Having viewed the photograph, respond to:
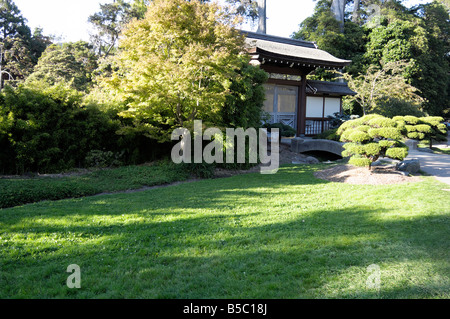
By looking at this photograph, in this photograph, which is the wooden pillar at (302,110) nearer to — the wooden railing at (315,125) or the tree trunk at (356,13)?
the wooden railing at (315,125)

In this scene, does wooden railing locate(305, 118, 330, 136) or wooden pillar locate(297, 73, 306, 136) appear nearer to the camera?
wooden pillar locate(297, 73, 306, 136)

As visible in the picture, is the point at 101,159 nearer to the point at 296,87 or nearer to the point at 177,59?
the point at 177,59

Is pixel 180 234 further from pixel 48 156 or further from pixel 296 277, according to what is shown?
pixel 48 156

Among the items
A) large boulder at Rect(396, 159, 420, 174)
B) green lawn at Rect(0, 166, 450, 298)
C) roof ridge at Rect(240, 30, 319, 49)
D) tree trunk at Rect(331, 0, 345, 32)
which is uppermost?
tree trunk at Rect(331, 0, 345, 32)

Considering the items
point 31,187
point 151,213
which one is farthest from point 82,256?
point 31,187

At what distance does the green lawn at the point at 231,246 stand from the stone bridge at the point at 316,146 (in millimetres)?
7357

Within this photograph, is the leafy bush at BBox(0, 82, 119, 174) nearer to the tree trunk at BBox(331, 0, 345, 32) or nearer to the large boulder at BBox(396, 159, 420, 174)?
the large boulder at BBox(396, 159, 420, 174)

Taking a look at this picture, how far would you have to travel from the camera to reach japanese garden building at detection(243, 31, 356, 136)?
1733 cm

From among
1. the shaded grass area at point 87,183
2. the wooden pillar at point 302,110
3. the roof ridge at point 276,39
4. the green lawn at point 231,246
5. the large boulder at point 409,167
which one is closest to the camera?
the green lawn at point 231,246

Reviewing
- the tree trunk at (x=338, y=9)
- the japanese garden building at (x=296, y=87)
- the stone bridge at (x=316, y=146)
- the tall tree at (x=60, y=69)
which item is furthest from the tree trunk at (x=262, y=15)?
the stone bridge at (x=316, y=146)

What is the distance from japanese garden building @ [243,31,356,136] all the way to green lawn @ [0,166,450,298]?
1054cm

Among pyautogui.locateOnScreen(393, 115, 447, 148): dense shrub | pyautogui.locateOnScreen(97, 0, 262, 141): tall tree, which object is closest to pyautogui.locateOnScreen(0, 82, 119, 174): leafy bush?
pyautogui.locateOnScreen(97, 0, 262, 141): tall tree

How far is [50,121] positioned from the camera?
33.2 feet

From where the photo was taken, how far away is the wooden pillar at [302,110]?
19.1 metres
